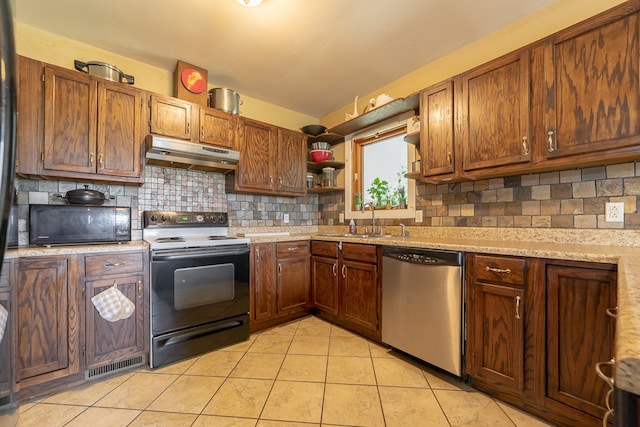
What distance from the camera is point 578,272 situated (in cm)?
126

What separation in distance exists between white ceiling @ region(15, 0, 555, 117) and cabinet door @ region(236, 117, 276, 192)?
526 mm

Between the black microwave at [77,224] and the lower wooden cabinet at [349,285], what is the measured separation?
171cm

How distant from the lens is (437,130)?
213 cm

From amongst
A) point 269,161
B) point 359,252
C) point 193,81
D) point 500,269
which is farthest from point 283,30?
point 500,269

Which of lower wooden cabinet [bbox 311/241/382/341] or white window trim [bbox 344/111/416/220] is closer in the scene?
lower wooden cabinet [bbox 311/241/382/341]

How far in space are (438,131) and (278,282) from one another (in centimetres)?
197

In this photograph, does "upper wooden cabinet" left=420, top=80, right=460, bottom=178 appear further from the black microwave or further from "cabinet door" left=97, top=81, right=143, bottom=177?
the black microwave

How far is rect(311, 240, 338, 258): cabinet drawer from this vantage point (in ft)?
8.57

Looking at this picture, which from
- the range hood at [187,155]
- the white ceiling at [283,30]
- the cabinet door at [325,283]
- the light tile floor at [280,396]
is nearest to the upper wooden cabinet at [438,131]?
the white ceiling at [283,30]

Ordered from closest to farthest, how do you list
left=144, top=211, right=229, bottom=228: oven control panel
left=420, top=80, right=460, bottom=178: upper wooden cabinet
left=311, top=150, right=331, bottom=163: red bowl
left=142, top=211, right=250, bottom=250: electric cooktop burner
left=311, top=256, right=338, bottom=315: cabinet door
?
1. left=420, top=80, right=460, bottom=178: upper wooden cabinet
2. left=142, top=211, right=250, bottom=250: electric cooktop burner
3. left=144, top=211, right=229, bottom=228: oven control panel
4. left=311, top=256, right=338, bottom=315: cabinet door
5. left=311, top=150, right=331, bottom=163: red bowl

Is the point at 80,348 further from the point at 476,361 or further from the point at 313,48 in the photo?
the point at 313,48

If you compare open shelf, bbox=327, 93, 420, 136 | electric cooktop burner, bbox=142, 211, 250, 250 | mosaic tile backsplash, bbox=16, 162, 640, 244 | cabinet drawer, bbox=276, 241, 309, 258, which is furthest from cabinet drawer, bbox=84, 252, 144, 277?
open shelf, bbox=327, 93, 420, 136

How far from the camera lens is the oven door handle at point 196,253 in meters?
1.94

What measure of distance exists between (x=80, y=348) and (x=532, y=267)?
8.87ft
